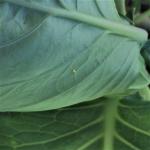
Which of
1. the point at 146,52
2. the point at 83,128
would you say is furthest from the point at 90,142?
the point at 146,52

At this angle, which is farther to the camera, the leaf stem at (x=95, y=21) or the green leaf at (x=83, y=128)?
the green leaf at (x=83, y=128)

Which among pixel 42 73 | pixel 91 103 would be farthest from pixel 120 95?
pixel 42 73

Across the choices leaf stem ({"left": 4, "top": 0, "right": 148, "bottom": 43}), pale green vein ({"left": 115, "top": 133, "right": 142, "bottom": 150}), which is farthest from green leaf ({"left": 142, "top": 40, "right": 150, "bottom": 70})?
pale green vein ({"left": 115, "top": 133, "right": 142, "bottom": 150})

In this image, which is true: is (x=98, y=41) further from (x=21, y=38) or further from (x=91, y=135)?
(x=91, y=135)

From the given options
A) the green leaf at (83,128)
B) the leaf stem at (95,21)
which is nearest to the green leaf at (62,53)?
the leaf stem at (95,21)

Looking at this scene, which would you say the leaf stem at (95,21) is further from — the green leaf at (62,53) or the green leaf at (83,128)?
the green leaf at (83,128)
